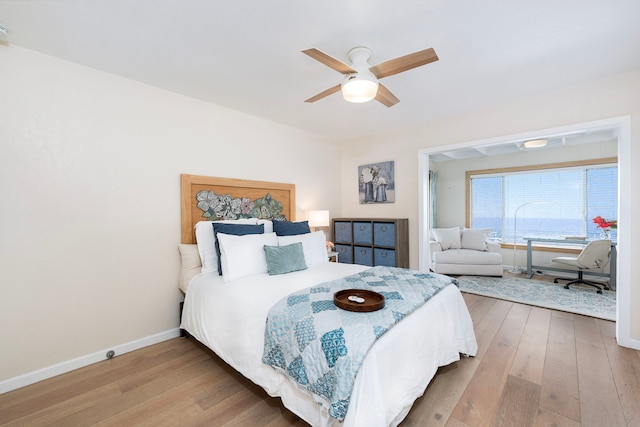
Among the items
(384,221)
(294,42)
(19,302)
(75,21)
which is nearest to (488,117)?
(384,221)

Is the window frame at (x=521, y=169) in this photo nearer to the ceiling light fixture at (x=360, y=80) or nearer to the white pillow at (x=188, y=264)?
the ceiling light fixture at (x=360, y=80)

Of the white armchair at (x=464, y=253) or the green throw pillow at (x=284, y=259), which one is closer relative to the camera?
the green throw pillow at (x=284, y=259)

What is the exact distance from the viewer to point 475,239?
516 centimetres

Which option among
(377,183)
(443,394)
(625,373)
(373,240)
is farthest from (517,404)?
(377,183)

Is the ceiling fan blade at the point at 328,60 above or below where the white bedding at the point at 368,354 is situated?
above

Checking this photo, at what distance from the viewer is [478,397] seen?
1820mm

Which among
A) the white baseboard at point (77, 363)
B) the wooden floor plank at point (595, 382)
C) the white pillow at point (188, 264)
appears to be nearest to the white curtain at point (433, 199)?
the wooden floor plank at point (595, 382)

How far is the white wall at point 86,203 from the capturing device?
203 cm

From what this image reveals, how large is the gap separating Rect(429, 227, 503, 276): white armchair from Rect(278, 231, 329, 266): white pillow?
2819 mm

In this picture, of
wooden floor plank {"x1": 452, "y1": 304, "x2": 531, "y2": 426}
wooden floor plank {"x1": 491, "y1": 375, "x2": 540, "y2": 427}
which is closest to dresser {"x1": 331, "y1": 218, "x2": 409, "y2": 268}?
wooden floor plank {"x1": 452, "y1": 304, "x2": 531, "y2": 426}

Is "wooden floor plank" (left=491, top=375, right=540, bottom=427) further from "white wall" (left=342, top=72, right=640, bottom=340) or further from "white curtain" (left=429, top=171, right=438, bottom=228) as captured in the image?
"white curtain" (left=429, top=171, right=438, bottom=228)

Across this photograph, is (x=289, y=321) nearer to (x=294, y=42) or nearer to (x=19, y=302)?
(x=294, y=42)

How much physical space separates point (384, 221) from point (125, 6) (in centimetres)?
351

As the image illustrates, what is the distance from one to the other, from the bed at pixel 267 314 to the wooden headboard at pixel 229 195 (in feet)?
0.04
